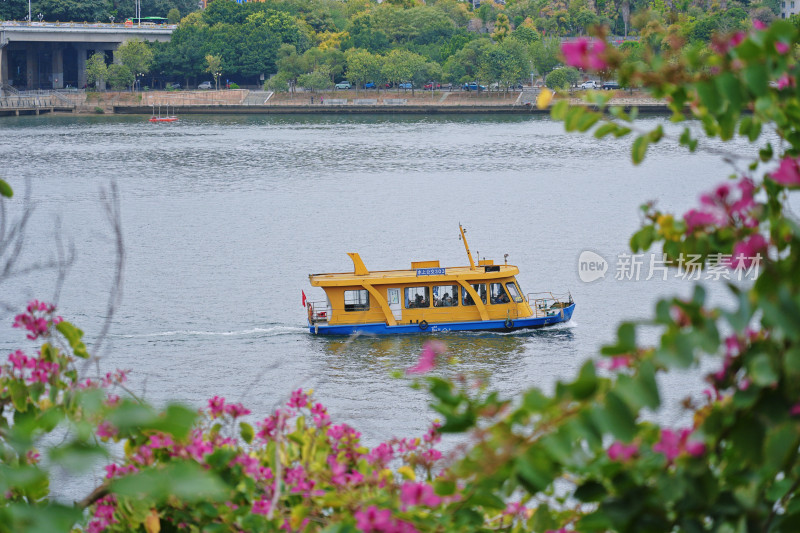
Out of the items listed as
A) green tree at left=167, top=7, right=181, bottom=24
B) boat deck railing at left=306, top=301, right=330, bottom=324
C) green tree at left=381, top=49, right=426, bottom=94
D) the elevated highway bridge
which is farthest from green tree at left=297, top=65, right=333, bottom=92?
boat deck railing at left=306, top=301, right=330, bottom=324

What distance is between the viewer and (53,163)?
6719 centimetres

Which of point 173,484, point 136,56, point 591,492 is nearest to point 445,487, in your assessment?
point 591,492

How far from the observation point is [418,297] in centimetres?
2689

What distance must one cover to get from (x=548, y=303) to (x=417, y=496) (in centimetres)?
2595

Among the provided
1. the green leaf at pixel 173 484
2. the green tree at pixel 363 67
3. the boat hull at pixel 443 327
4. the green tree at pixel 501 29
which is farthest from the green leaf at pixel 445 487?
the green tree at pixel 501 29

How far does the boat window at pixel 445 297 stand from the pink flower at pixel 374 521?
2298cm

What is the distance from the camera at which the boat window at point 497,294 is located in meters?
27.0

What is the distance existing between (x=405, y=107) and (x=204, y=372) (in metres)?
92.5

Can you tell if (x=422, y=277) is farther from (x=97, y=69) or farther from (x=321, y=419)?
(x=97, y=69)

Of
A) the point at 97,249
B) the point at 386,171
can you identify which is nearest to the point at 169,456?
the point at 97,249

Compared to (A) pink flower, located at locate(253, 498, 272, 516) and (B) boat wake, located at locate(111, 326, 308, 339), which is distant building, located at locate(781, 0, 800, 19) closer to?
(B) boat wake, located at locate(111, 326, 308, 339)

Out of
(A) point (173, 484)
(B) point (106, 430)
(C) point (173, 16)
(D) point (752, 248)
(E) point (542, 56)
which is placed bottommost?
(B) point (106, 430)

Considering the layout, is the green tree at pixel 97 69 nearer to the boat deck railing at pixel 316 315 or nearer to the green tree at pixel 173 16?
the green tree at pixel 173 16

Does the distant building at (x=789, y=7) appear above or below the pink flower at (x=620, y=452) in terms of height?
above
